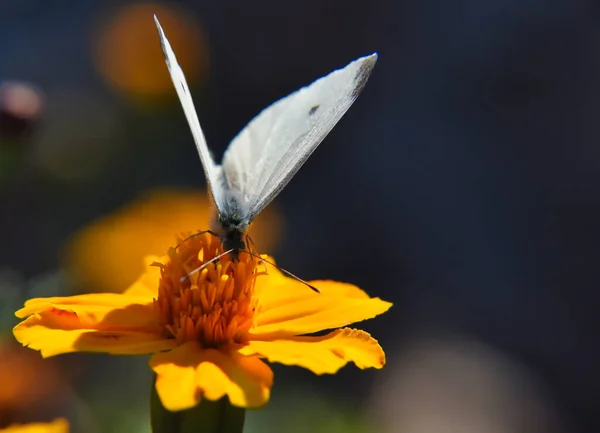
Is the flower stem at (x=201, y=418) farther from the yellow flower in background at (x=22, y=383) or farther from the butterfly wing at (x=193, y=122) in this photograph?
the yellow flower in background at (x=22, y=383)

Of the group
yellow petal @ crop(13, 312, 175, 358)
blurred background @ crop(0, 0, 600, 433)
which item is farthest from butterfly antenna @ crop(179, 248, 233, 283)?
blurred background @ crop(0, 0, 600, 433)

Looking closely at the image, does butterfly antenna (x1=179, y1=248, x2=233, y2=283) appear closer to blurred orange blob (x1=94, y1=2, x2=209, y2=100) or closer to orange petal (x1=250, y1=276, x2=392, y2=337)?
orange petal (x1=250, y1=276, x2=392, y2=337)

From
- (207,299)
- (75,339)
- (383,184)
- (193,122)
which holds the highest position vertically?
(383,184)

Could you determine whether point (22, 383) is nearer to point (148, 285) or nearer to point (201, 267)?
point (148, 285)

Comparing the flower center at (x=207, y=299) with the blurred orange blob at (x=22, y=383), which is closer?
the flower center at (x=207, y=299)

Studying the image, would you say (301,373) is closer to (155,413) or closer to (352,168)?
(352,168)

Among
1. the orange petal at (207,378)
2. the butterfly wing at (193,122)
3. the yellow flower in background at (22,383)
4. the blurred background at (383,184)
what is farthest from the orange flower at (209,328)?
the blurred background at (383,184)

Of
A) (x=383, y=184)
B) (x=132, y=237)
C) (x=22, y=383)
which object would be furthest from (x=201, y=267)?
(x=383, y=184)
